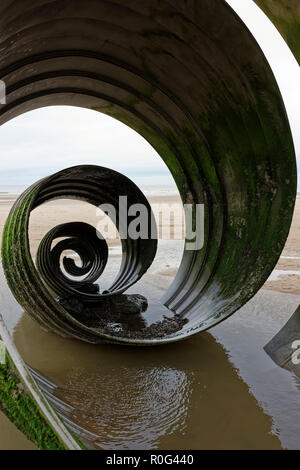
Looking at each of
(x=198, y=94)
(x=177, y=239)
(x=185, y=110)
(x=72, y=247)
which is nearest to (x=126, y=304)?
(x=72, y=247)

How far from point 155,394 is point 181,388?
0.28 meters

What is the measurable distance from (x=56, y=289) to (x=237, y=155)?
3.40m

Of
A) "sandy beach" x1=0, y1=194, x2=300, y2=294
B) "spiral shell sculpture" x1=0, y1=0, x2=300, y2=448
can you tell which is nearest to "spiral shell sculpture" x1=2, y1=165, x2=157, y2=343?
"spiral shell sculpture" x1=0, y1=0, x2=300, y2=448

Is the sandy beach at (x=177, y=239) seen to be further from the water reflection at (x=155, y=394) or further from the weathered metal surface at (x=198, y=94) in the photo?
the water reflection at (x=155, y=394)

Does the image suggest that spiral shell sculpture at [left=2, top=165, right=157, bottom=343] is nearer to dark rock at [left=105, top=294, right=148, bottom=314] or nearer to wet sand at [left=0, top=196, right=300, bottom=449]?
dark rock at [left=105, top=294, right=148, bottom=314]

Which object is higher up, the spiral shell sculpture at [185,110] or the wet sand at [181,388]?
the spiral shell sculpture at [185,110]

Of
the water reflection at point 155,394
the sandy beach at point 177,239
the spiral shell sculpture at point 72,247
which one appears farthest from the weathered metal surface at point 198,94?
the sandy beach at point 177,239

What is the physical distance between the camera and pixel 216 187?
562cm

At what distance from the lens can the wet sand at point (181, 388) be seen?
125 inches

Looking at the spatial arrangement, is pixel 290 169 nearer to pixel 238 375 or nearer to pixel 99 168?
→ pixel 238 375

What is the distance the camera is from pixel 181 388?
3969 millimetres

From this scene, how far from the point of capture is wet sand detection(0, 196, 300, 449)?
3178 millimetres

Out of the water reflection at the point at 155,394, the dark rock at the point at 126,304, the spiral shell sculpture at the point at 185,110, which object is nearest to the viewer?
the water reflection at the point at 155,394
